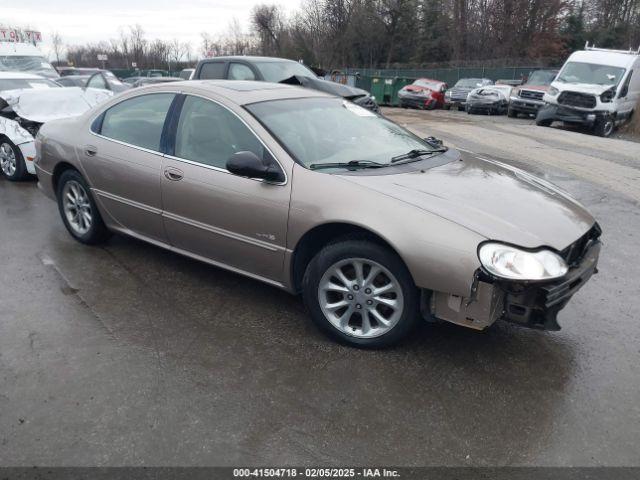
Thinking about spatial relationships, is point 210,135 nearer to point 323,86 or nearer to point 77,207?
point 77,207

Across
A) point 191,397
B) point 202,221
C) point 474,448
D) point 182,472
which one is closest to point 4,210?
point 202,221

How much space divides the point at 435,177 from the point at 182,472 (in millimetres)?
2309

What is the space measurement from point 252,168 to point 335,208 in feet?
2.00

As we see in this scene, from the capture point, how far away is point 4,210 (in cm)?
620

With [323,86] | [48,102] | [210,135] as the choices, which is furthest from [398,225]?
[48,102]

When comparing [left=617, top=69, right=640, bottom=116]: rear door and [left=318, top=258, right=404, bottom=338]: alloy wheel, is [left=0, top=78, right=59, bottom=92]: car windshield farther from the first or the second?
[left=617, top=69, right=640, bottom=116]: rear door

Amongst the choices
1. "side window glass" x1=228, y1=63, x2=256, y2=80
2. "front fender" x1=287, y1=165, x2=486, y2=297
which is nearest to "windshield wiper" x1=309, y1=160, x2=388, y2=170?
"front fender" x1=287, y1=165, x2=486, y2=297

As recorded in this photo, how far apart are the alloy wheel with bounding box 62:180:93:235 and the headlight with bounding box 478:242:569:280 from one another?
3.61 m

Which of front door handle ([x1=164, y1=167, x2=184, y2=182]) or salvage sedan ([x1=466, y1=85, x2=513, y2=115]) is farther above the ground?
salvage sedan ([x1=466, y1=85, x2=513, y2=115])

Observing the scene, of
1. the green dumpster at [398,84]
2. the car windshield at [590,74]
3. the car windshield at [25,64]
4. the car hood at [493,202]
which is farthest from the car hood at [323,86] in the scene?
the green dumpster at [398,84]

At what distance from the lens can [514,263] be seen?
279 cm

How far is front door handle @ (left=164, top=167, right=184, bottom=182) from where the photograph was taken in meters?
3.88

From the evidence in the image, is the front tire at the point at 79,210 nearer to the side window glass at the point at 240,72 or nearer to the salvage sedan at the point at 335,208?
the salvage sedan at the point at 335,208

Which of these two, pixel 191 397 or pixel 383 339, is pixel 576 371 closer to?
pixel 383 339
